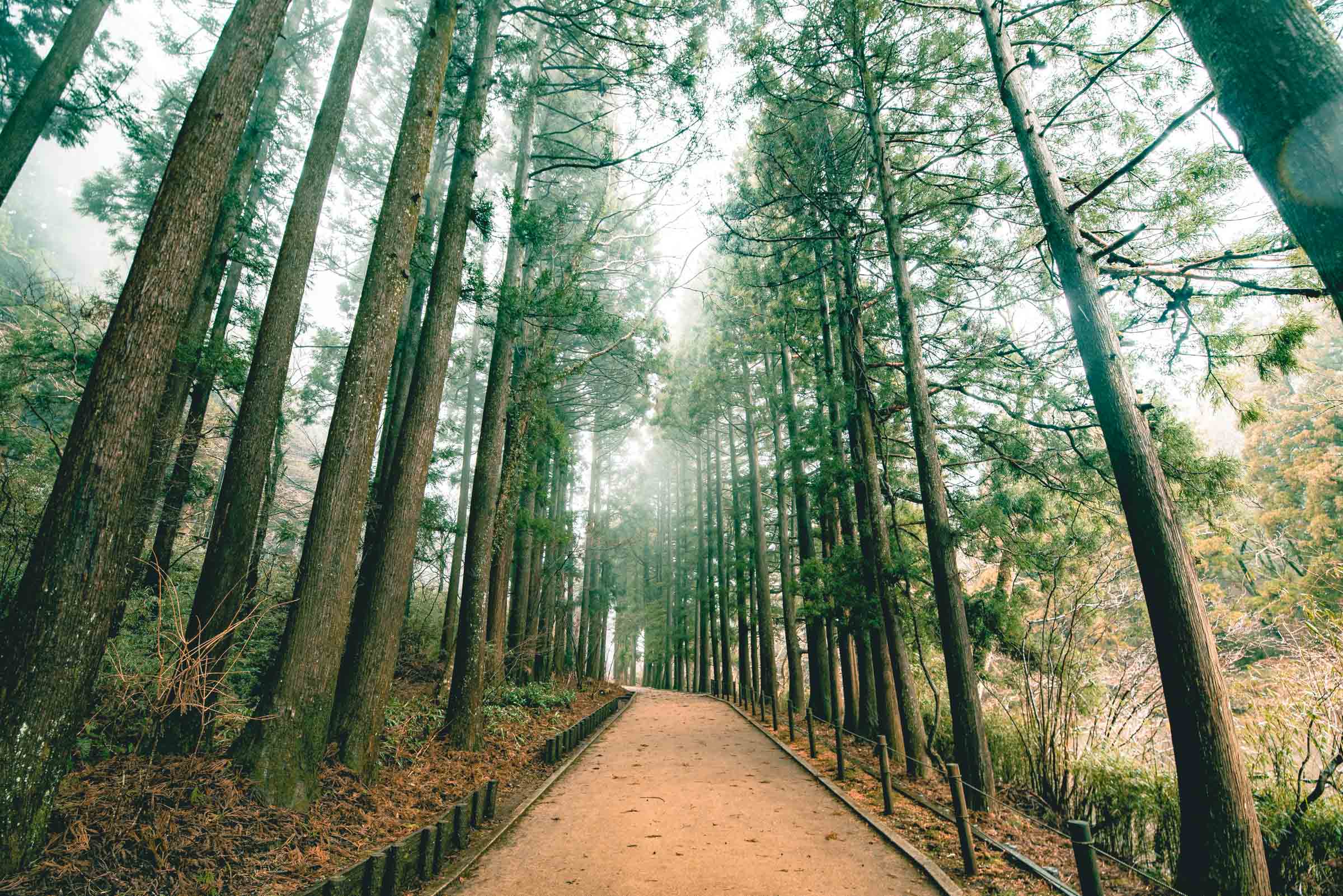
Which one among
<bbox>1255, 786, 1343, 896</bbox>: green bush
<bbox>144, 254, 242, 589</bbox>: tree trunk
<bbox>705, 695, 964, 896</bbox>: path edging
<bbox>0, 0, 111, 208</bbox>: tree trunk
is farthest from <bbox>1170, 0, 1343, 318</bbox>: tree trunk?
<bbox>0, 0, 111, 208</bbox>: tree trunk

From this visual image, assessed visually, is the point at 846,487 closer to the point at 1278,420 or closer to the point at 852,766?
the point at 852,766

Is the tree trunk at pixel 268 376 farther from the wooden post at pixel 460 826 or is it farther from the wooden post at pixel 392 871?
the wooden post at pixel 392 871

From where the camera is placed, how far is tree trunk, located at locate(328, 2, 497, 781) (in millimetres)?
4992

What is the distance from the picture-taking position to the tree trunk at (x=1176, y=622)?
3225mm

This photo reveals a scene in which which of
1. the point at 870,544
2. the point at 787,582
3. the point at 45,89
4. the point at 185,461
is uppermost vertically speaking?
the point at 45,89

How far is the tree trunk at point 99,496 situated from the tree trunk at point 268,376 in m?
2.59

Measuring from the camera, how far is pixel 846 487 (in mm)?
9562

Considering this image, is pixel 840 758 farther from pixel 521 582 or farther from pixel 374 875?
pixel 521 582

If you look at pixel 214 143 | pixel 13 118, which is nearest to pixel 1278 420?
pixel 214 143

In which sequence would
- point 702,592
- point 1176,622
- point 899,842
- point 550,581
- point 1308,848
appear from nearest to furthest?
point 1176,622 → point 1308,848 → point 899,842 → point 550,581 → point 702,592

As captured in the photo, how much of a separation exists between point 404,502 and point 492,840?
11.5 feet

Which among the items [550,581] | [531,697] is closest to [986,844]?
[531,697]

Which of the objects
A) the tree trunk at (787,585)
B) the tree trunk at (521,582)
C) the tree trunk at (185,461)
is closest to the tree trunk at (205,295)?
the tree trunk at (185,461)

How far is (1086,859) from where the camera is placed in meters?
2.99
